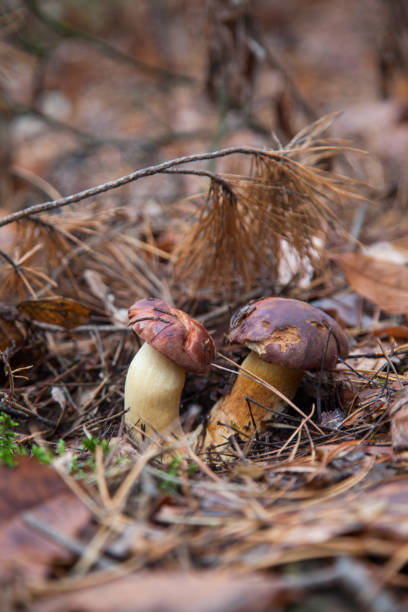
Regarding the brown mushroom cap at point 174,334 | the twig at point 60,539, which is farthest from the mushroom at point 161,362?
the twig at point 60,539

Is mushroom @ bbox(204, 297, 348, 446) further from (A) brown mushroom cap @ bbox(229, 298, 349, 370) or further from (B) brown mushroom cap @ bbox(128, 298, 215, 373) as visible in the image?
(B) brown mushroom cap @ bbox(128, 298, 215, 373)

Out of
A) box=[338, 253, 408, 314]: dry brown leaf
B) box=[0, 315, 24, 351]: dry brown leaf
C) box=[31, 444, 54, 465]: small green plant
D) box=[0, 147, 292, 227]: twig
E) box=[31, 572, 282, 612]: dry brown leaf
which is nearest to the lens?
box=[31, 572, 282, 612]: dry brown leaf

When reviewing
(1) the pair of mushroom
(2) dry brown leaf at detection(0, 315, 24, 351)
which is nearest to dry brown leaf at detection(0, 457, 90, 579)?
(1) the pair of mushroom

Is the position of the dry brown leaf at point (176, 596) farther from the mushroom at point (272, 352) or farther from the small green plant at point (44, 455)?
the mushroom at point (272, 352)

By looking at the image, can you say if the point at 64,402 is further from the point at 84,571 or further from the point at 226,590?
the point at 226,590

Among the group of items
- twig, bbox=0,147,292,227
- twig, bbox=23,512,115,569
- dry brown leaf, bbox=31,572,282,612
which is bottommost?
twig, bbox=23,512,115,569

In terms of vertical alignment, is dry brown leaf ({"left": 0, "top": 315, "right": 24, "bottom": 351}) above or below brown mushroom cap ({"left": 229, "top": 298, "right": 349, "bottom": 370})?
below

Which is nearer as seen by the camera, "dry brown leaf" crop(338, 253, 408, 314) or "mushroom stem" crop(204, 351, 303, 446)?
"mushroom stem" crop(204, 351, 303, 446)

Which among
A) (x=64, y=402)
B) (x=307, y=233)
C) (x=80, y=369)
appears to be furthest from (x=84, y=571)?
(x=307, y=233)
